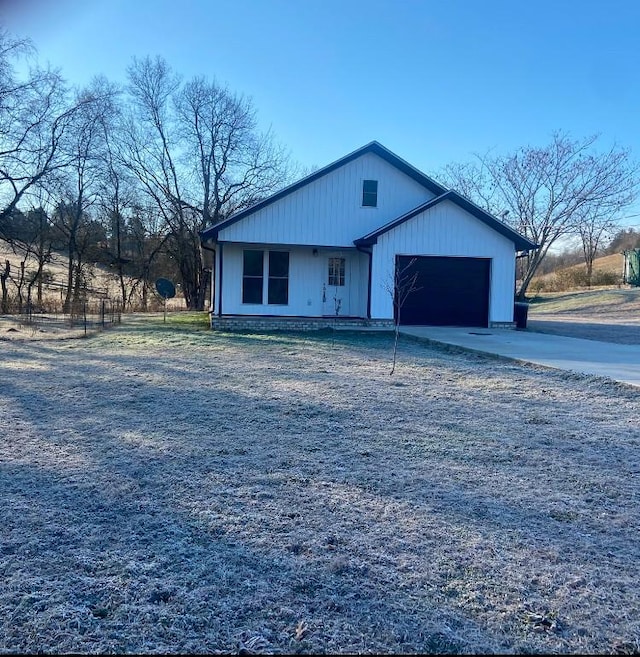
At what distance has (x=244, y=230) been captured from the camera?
15.8 meters

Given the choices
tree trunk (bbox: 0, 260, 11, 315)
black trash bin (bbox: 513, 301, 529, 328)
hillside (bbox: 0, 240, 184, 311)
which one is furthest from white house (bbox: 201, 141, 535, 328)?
hillside (bbox: 0, 240, 184, 311)

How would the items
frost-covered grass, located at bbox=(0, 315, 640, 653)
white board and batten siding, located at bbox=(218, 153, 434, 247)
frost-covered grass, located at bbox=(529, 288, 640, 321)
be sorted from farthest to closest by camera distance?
1. frost-covered grass, located at bbox=(529, 288, 640, 321)
2. white board and batten siding, located at bbox=(218, 153, 434, 247)
3. frost-covered grass, located at bbox=(0, 315, 640, 653)

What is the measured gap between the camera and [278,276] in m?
16.8

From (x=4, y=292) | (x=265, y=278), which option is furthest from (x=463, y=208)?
(x=4, y=292)

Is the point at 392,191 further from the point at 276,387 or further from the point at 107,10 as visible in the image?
the point at 276,387

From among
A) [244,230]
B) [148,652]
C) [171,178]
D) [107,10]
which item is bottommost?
[148,652]

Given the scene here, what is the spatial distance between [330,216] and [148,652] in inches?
594

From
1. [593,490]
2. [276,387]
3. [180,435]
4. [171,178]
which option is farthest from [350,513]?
[171,178]

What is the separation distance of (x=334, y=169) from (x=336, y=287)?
363 centimetres

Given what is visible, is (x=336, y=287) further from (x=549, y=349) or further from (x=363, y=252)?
(x=549, y=349)

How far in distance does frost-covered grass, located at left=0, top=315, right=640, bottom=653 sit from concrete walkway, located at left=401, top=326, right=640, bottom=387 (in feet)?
6.89

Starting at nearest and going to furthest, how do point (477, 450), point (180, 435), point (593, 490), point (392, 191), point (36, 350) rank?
point (593, 490)
point (477, 450)
point (180, 435)
point (36, 350)
point (392, 191)

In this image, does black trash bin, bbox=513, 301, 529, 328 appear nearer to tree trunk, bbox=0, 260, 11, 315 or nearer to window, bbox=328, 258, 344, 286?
window, bbox=328, 258, 344, 286

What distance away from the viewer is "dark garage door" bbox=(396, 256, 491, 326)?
16.4m
